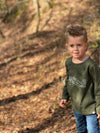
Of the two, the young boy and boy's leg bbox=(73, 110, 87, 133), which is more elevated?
the young boy

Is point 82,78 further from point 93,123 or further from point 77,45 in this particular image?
point 93,123

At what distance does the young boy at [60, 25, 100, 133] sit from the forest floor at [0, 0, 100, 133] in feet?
4.92

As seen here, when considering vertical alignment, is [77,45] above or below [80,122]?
above

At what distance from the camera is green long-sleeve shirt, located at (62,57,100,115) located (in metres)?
2.15

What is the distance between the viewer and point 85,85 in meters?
2.26

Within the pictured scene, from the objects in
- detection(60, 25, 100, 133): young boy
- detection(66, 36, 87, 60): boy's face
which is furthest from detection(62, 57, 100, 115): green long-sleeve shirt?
detection(66, 36, 87, 60): boy's face

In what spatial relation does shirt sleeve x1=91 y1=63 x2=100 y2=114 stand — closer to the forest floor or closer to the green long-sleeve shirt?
the green long-sleeve shirt

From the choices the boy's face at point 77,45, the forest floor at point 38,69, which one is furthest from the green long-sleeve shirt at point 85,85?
the forest floor at point 38,69

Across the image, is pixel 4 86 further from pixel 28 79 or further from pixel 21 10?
pixel 21 10

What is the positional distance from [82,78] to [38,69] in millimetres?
4307

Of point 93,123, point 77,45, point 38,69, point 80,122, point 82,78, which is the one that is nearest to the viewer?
point 77,45

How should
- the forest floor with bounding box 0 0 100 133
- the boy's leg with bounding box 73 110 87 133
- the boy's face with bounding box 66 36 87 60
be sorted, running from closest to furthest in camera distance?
the boy's face with bounding box 66 36 87 60 → the boy's leg with bounding box 73 110 87 133 → the forest floor with bounding box 0 0 100 133

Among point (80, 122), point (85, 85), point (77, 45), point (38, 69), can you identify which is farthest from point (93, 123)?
point (38, 69)

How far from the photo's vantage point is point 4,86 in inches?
232
